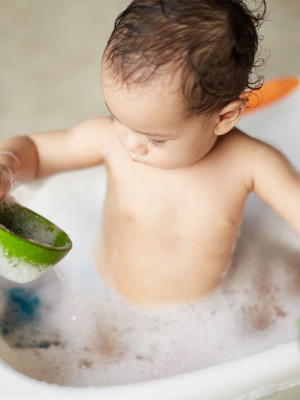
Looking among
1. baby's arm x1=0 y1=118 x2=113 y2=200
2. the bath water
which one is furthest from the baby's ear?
the bath water

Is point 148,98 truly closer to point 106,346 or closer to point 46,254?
point 46,254

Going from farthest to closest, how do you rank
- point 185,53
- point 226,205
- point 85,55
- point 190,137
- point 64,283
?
point 85,55 < point 64,283 < point 226,205 < point 190,137 < point 185,53

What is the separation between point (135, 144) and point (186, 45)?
0.17 metres

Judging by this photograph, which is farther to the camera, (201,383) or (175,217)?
(175,217)

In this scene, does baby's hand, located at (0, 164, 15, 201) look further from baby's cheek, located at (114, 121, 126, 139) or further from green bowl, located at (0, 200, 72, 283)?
baby's cheek, located at (114, 121, 126, 139)

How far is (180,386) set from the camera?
734 mm

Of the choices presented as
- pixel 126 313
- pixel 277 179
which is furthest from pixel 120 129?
pixel 126 313

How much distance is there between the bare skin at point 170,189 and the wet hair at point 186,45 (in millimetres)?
89

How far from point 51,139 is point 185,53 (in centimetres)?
39

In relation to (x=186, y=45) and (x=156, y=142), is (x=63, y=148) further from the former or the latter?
(x=186, y=45)

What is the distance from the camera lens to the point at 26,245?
76cm

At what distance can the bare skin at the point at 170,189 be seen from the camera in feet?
2.92

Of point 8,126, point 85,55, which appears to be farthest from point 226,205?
point 85,55

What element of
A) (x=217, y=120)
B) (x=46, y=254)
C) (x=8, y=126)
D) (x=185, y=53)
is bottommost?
(x=8, y=126)
